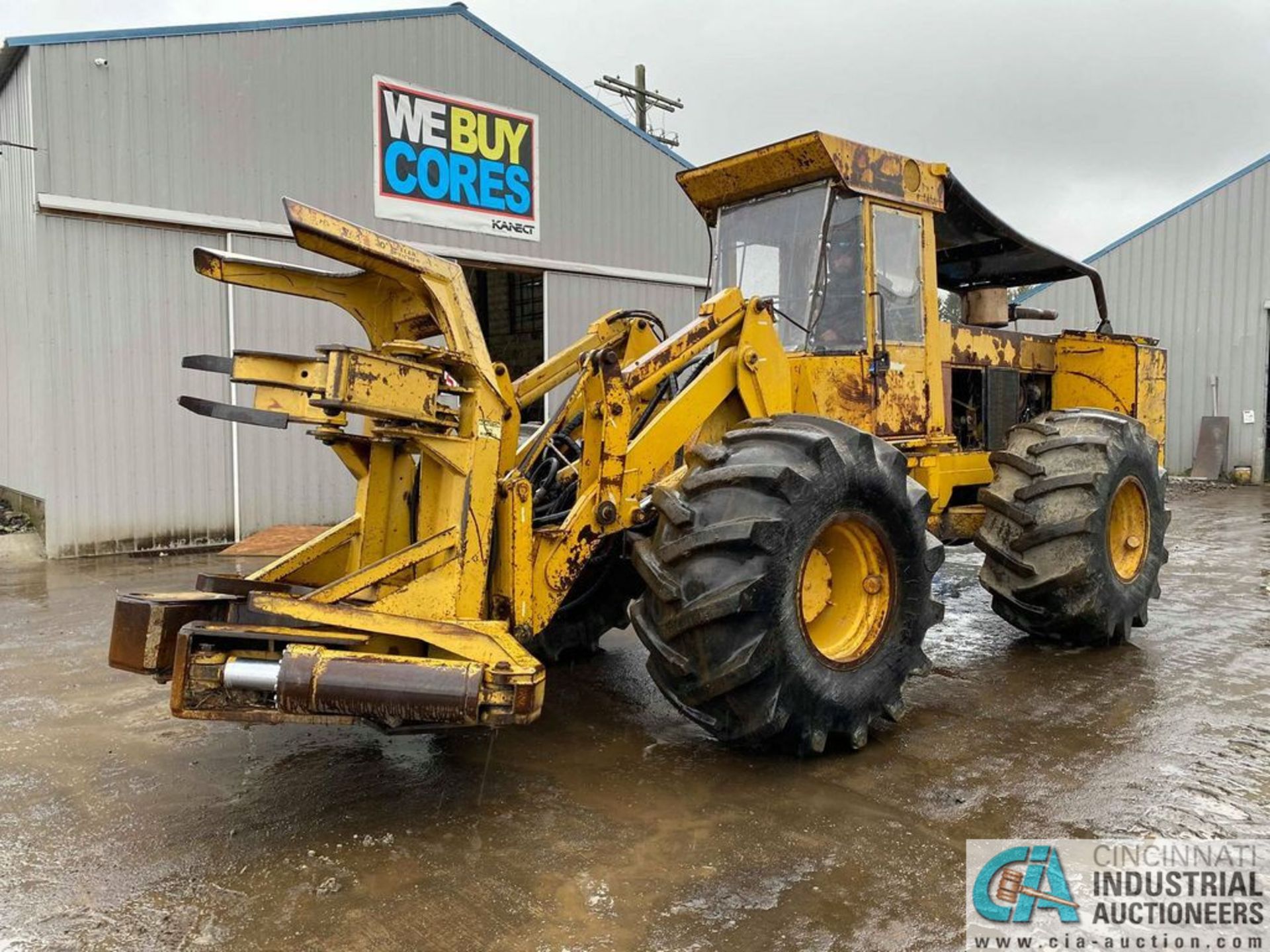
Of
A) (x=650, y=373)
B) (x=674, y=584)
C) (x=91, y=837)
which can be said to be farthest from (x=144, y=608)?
(x=650, y=373)

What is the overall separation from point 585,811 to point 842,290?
292 centimetres

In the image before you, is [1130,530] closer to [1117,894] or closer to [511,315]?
[1117,894]

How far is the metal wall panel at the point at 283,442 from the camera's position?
10398 mm

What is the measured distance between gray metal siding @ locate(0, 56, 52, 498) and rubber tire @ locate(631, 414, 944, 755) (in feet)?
26.4

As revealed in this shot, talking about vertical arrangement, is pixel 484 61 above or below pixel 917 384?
above

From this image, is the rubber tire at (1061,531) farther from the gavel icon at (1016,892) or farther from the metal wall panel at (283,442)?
the metal wall panel at (283,442)

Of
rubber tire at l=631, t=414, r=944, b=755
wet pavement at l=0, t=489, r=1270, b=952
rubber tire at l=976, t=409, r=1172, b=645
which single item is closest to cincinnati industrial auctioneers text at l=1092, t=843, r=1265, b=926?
wet pavement at l=0, t=489, r=1270, b=952

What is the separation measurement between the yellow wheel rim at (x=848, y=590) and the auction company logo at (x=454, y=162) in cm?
866

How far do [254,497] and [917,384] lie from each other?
7.71m

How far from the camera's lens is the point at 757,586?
3566mm

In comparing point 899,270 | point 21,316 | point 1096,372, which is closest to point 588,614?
point 899,270

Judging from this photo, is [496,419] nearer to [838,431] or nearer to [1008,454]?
[838,431]

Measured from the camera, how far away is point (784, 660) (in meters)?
3.67

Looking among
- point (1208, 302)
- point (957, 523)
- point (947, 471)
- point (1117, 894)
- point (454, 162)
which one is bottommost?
point (1117, 894)
